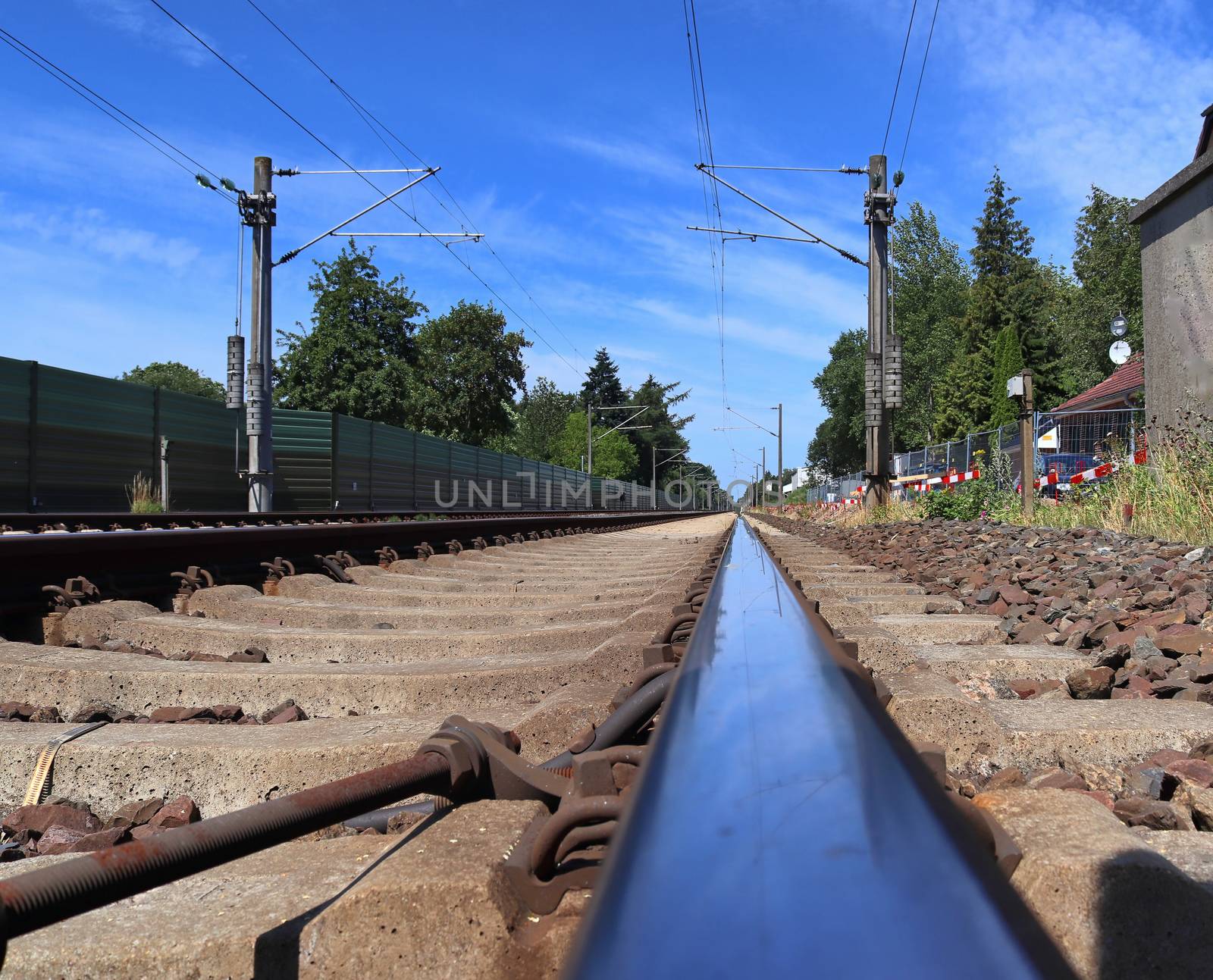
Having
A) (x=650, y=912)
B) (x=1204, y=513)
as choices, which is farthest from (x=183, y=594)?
(x=1204, y=513)

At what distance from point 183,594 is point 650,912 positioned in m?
4.08

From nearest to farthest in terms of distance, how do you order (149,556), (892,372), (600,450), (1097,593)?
(149,556) < (1097,593) < (892,372) < (600,450)

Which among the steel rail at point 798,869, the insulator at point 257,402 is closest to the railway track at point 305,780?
the steel rail at point 798,869

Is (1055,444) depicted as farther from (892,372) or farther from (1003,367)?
(1003,367)

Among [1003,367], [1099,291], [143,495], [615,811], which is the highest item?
[1099,291]

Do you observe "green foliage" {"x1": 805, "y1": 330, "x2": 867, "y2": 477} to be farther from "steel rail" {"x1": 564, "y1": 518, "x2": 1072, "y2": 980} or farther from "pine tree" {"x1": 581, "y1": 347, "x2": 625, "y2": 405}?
"steel rail" {"x1": 564, "y1": 518, "x2": 1072, "y2": 980}

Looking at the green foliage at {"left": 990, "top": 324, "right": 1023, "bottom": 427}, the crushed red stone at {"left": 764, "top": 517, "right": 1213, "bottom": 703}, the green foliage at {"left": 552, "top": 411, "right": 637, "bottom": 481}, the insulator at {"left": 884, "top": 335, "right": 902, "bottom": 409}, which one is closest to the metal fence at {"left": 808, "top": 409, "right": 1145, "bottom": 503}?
the insulator at {"left": 884, "top": 335, "right": 902, "bottom": 409}

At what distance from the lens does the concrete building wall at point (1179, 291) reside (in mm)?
10680

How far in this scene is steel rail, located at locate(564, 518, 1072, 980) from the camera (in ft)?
1.61

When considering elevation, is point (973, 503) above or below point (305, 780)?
above

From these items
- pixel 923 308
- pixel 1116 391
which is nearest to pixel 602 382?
pixel 923 308

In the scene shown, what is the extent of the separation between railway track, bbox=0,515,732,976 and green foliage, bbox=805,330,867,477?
71.9 metres

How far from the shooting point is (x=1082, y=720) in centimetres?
207

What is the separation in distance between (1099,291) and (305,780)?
70269mm
